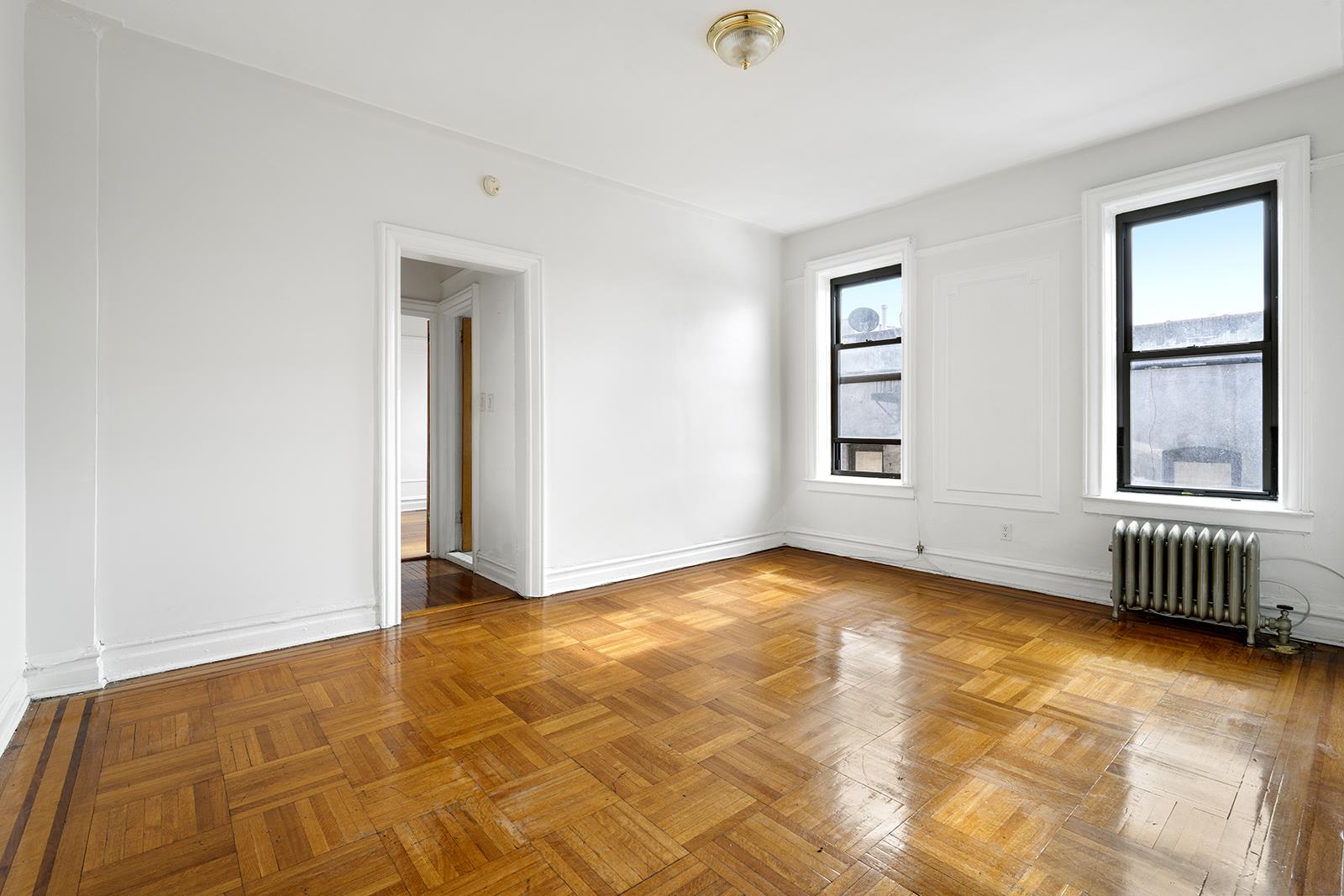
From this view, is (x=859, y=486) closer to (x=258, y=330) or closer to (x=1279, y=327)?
(x=1279, y=327)

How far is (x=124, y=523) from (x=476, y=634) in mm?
1639

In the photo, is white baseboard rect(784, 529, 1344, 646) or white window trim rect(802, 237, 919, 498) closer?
white baseboard rect(784, 529, 1344, 646)

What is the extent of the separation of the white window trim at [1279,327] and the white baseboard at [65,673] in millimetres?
5227

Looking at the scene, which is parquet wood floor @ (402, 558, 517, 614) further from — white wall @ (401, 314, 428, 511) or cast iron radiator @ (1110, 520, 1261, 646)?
white wall @ (401, 314, 428, 511)

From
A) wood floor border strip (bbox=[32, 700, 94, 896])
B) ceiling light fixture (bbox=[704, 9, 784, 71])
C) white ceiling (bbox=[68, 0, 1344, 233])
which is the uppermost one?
white ceiling (bbox=[68, 0, 1344, 233])

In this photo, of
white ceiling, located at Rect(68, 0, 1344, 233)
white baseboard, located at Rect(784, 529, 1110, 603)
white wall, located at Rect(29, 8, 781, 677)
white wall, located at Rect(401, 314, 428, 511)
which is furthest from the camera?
white wall, located at Rect(401, 314, 428, 511)

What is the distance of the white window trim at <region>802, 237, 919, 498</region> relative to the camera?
4902 millimetres

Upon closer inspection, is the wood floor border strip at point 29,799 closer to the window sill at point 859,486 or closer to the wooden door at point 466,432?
the wooden door at point 466,432

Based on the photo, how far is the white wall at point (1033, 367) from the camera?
3.20 m

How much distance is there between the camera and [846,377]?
5.54 meters

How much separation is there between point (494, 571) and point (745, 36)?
12.0 ft

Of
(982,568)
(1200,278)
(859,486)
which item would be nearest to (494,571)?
(859,486)

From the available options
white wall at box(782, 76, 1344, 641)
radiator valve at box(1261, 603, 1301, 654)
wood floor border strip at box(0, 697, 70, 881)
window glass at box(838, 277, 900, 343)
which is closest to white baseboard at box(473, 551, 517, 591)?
wood floor border strip at box(0, 697, 70, 881)

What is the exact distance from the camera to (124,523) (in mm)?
2791
